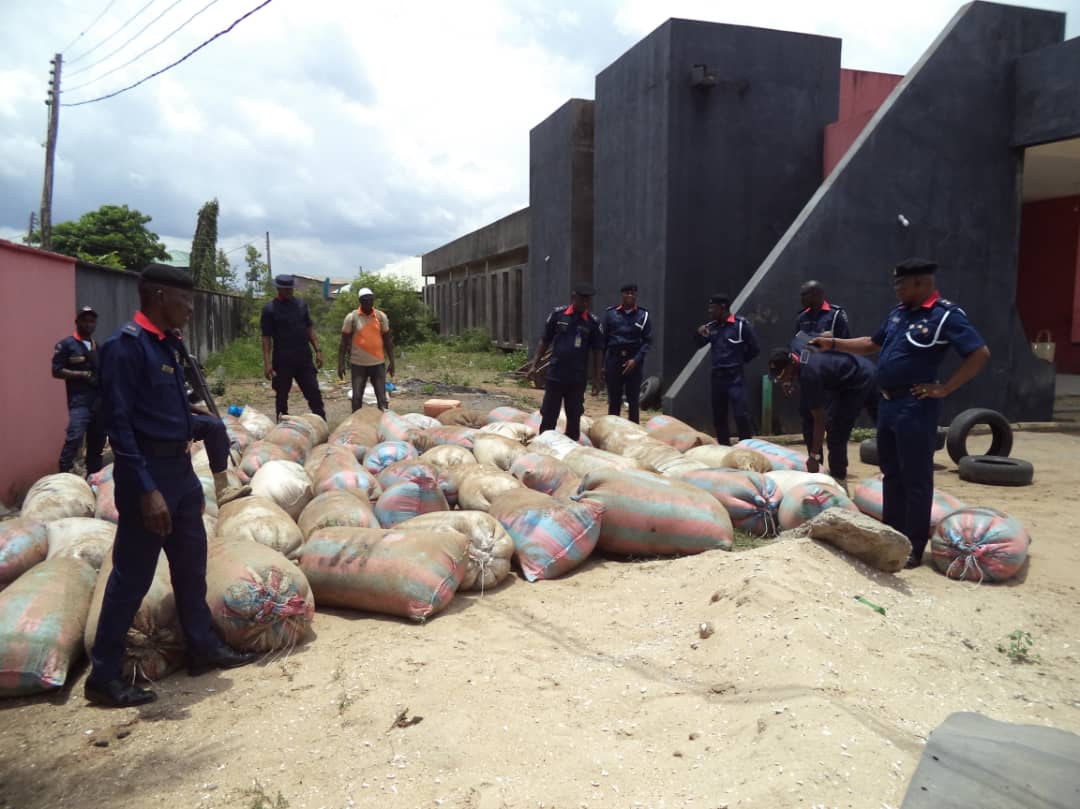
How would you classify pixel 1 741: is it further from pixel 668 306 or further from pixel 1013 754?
pixel 668 306

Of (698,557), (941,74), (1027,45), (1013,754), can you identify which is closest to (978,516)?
(698,557)

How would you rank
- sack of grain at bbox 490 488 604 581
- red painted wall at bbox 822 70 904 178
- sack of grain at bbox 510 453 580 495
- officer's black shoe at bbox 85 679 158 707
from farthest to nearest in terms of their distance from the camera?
red painted wall at bbox 822 70 904 178 → sack of grain at bbox 510 453 580 495 → sack of grain at bbox 490 488 604 581 → officer's black shoe at bbox 85 679 158 707

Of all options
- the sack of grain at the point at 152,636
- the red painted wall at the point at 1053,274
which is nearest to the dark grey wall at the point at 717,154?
the red painted wall at the point at 1053,274

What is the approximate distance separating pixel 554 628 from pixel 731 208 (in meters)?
9.13

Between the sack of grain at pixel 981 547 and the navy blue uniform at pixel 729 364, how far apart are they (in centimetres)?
301

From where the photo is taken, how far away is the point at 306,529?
4195 mm

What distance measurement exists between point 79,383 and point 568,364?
3966 mm

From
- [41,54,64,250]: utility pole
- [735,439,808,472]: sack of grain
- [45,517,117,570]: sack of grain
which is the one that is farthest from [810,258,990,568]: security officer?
[41,54,64,250]: utility pole

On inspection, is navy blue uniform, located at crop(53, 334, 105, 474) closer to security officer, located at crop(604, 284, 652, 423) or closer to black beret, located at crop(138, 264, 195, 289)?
black beret, located at crop(138, 264, 195, 289)

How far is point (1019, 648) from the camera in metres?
3.14

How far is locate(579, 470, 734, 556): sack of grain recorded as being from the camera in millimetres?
4332

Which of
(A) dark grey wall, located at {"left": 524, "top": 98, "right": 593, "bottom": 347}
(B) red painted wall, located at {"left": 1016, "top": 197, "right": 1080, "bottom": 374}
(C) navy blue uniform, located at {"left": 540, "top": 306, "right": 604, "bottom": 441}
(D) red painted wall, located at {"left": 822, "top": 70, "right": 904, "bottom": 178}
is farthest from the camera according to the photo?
(A) dark grey wall, located at {"left": 524, "top": 98, "right": 593, "bottom": 347}

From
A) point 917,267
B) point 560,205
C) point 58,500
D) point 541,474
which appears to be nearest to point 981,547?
point 917,267

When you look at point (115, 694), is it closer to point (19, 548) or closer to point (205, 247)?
point (19, 548)
